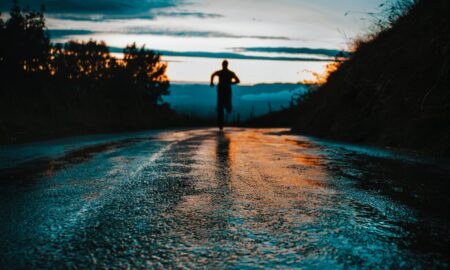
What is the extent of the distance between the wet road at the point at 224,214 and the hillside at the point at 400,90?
2495 millimetres

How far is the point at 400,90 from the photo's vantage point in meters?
11.2

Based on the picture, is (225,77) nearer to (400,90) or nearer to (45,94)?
(400,90)

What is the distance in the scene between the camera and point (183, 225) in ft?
11.6

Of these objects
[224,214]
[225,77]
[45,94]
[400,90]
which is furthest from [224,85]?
[224,214]

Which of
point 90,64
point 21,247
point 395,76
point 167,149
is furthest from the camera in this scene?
point 90,64

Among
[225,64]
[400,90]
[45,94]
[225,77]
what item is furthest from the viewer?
[45,94]

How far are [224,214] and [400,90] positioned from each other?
8.46 metres

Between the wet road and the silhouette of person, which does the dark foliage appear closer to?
the silhouette of person

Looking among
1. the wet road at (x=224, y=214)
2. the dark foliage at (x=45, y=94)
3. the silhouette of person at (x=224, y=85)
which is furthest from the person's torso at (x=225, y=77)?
the wet road at (x=224, y=214)

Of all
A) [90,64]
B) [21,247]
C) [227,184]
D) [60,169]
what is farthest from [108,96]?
[21,247]

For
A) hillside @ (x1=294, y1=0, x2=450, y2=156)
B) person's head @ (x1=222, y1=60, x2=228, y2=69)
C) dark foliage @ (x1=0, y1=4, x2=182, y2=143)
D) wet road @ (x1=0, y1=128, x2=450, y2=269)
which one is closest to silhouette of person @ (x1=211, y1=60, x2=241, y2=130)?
person's head @ (x1=222, y1=60, x2=228, y2=69)

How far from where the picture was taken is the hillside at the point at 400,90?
31.0ft

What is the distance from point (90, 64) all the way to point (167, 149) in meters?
29.7

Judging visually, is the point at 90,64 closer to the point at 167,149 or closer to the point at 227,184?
the point at 167,149
